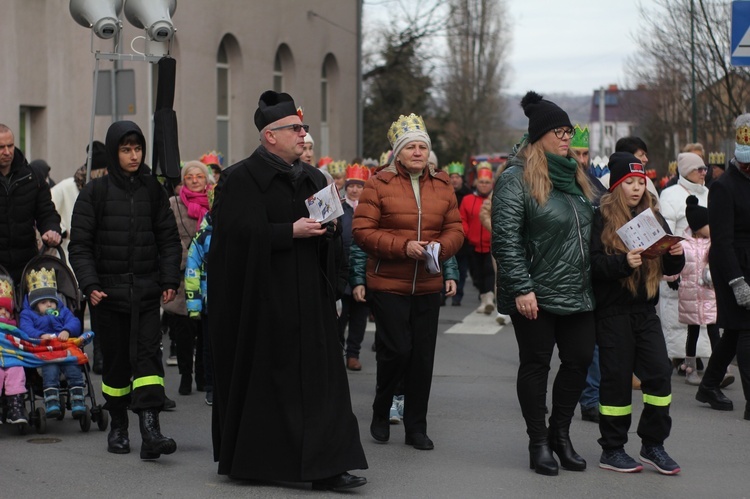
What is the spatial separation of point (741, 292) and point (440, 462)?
2.77 metres

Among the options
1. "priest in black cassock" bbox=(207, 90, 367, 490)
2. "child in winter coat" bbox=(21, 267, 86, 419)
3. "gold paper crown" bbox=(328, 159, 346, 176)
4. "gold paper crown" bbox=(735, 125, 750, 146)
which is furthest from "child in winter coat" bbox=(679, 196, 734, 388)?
"gold paper crown" bbox=(328, 159, 346, 176)

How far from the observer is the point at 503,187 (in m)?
7.64

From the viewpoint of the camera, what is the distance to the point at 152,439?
26.2 feet

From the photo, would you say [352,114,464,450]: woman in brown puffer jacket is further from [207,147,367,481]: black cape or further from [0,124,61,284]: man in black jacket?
[0,124,61,284]: man in black jacket

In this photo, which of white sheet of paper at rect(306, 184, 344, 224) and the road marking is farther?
the road marking

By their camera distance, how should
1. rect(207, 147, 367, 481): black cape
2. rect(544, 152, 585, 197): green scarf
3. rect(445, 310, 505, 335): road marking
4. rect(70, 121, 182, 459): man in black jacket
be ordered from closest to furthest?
rect(207, 147, 367, 481): black cape, rect(544, 152, 585, 197): green scarf, rect(70, 121, 182, 459): man in black jacket, rect(445, 310, 505, 335): road marking

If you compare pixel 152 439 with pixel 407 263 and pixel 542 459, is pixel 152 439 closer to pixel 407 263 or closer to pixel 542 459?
pixel 407 263

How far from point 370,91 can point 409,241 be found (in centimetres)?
4023

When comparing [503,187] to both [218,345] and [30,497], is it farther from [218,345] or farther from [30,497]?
[30,497]

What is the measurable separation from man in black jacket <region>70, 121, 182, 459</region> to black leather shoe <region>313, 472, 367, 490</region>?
1.31m

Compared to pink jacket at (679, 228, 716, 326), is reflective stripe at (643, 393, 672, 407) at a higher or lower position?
lower

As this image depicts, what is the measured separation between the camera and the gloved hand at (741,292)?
9344 mm

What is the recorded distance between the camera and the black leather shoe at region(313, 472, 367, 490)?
23.5 ft

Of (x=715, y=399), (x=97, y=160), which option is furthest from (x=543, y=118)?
(x=97, y=160)
